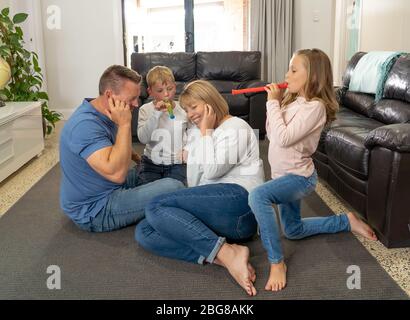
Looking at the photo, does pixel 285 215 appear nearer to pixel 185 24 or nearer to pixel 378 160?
pixel 378 160

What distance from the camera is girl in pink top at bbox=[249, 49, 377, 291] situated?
188cm

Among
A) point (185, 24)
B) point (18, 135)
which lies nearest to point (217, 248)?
point (18, 135)

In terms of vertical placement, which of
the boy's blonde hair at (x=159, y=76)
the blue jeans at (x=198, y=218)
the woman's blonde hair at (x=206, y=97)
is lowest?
the blue jeans at (x=198, y=218)

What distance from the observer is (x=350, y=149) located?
2.52 metres

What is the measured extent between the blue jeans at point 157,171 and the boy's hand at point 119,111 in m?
0.68

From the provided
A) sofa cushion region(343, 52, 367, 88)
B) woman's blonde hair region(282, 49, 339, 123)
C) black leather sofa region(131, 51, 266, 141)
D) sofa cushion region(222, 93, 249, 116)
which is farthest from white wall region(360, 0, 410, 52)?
woman's blonde hair region(282, 49, 339, 123)

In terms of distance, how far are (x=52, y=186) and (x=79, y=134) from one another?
1.39 meters

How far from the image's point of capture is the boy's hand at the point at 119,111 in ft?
6.56

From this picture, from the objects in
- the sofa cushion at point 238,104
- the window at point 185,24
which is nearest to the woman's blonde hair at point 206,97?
the sofa cushion at point 238,104

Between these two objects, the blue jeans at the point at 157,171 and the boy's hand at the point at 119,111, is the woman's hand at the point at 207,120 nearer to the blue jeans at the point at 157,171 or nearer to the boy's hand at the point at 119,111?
the boy's hand at the point at 119,111

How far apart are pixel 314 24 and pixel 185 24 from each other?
170cm

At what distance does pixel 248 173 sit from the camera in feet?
6.68

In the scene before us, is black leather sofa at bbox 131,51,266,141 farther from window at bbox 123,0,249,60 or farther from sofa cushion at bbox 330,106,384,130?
sofa cushion at bbox 330,106,384,130
